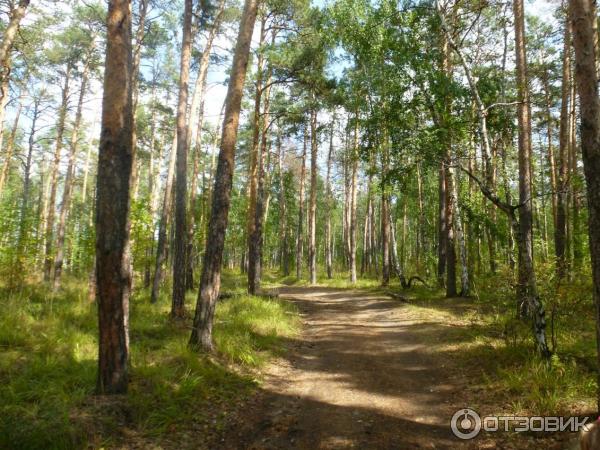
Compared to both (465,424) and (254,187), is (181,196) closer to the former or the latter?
(254,187)

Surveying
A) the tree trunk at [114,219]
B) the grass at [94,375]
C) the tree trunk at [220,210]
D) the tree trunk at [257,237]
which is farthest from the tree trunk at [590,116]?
the tree trunk at [257,237]

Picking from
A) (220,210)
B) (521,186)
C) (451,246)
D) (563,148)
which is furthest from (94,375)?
(563,148)

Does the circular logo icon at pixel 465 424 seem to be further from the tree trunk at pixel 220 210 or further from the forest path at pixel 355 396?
the tree trunk at pixel 220 210

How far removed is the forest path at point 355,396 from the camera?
14.1 feet

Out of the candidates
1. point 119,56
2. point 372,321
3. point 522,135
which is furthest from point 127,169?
point 522,135

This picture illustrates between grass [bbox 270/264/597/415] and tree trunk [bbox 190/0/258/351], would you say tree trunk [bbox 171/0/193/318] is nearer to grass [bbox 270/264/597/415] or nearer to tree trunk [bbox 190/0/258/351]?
tree trunk [bbox 190/0/258/351]

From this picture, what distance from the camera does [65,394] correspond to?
4320 millimetres

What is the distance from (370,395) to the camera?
219 inches

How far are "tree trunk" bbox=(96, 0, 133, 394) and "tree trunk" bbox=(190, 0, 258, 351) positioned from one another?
2.08 meters

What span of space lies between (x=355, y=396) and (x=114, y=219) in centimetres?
451

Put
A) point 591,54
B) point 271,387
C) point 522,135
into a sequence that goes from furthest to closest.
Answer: point 522,135 < point 271,387 < point 591,54

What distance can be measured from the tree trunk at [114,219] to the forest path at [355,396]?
1.83 metres

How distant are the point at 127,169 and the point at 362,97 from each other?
636 inches

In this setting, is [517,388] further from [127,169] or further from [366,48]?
[366,48]
